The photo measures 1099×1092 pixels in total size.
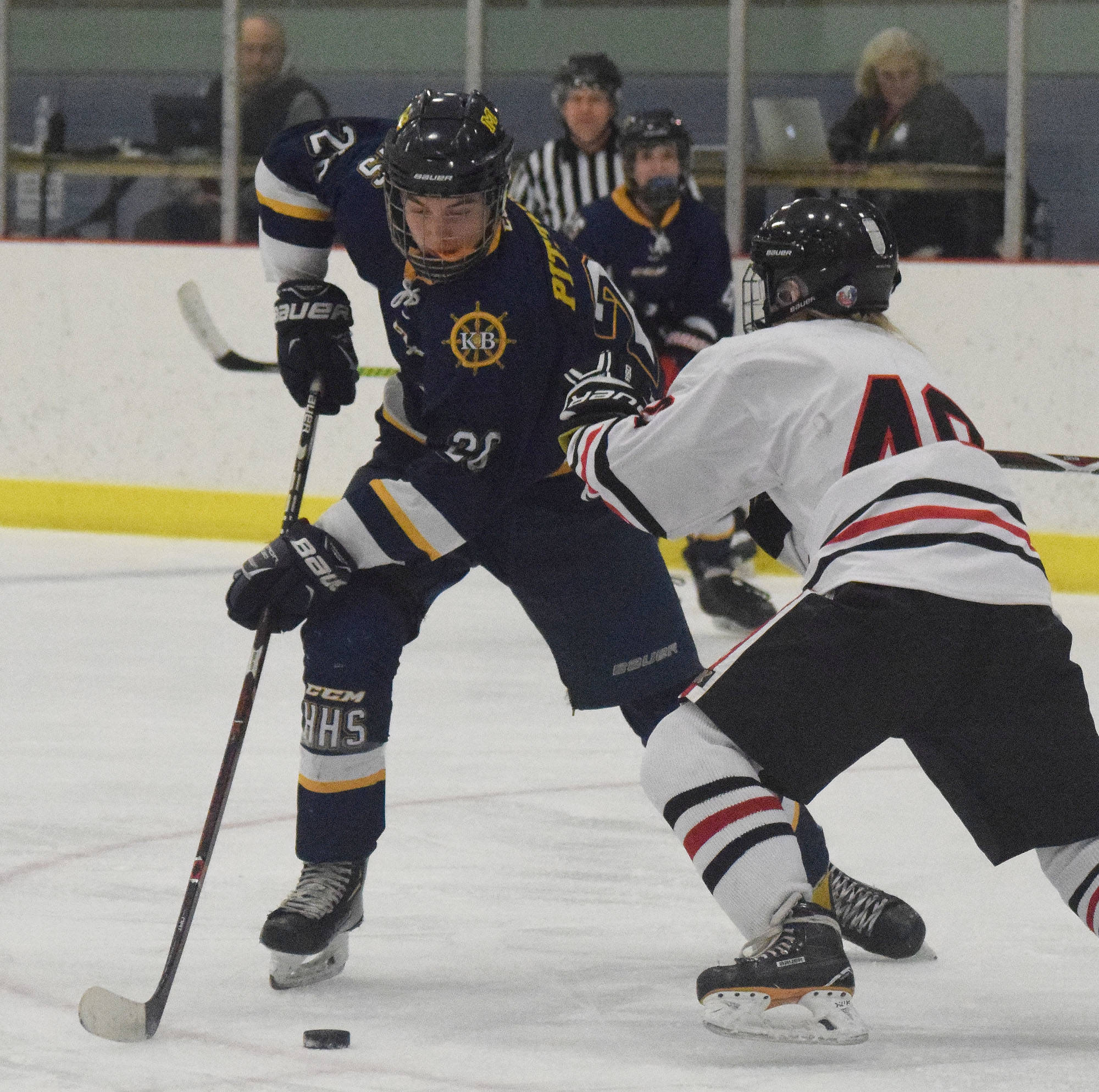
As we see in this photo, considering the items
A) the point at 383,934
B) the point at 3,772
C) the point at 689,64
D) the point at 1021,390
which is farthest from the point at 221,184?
the point at 383,934

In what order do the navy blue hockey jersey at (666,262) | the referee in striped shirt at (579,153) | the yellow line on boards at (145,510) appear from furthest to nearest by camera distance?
the yellow line on boards at (145,510) → the referee in striped shirt at (579,153) → the navy blue hockey jersey at (666,262)

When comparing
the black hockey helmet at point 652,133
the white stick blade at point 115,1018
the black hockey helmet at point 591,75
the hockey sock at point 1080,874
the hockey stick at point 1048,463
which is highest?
the black hockey helmet at point 591,75

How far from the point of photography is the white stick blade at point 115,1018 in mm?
1963

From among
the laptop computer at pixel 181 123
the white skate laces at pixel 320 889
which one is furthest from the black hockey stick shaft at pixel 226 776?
the laptop computer at pixel 181 123

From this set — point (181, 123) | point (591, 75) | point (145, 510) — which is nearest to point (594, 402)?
point (591, 75)

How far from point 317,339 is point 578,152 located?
2.90 meters

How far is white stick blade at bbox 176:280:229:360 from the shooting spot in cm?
324

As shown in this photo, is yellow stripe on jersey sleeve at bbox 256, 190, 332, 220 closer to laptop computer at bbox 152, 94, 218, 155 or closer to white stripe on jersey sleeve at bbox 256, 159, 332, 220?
white stripe on jersey sleeve at bbox 256, 159, 332, 220

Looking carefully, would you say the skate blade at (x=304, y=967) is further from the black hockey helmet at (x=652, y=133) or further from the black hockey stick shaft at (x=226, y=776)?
the black hockey helmet at (x=652, y=133)

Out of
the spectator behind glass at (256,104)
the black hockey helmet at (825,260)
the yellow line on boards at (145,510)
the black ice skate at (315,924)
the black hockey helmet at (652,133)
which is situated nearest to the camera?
the black hockey helmet at (825,260)

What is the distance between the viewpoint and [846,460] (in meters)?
1.92

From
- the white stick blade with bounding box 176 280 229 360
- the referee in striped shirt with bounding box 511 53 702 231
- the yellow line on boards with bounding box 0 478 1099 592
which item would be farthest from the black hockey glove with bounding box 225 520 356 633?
the yellow line on boards with bounding box 0 478 1099 592

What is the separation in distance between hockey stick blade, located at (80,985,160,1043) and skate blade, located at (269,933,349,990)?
21 cm

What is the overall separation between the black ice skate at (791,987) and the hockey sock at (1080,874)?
22cm
